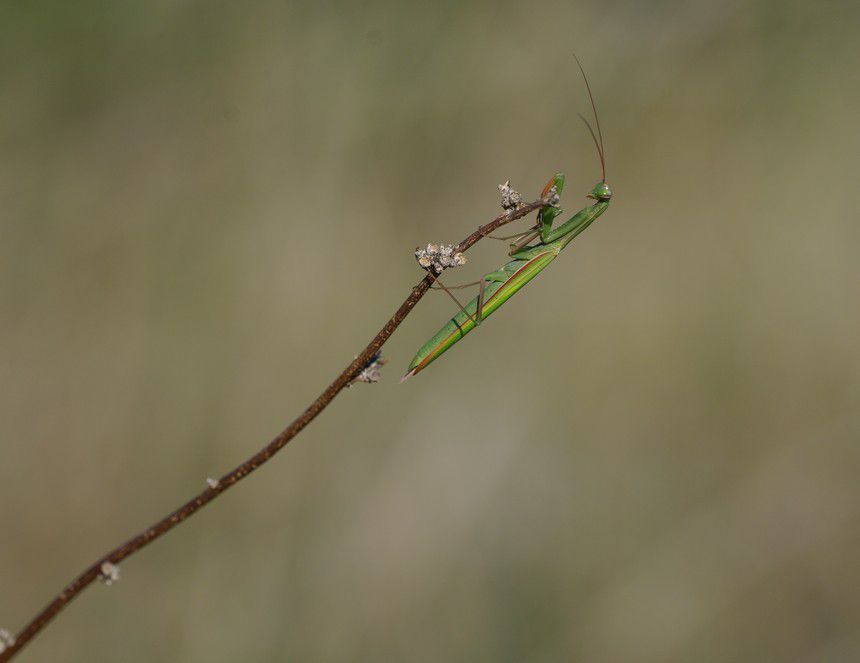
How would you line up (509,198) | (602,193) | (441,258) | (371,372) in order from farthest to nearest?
1. (602,193)
2. (509,198)
3. (441,258)
4. (371,372)

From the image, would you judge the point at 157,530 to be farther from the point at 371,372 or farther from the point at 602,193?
the point at 602,193

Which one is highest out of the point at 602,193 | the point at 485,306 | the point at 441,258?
the point at 602,193

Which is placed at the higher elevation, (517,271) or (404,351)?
(404,351)

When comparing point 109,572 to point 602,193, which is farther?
point 602,193

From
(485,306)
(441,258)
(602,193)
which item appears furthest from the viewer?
(602,193)

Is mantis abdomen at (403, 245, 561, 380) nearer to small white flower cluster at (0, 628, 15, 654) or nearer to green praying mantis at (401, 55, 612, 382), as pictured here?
green praying mantis at (401, 55, 612, 382)

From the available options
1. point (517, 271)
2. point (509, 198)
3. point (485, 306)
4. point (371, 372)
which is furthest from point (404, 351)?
point (371, 372)

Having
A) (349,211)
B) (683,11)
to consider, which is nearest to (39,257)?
(349,211)

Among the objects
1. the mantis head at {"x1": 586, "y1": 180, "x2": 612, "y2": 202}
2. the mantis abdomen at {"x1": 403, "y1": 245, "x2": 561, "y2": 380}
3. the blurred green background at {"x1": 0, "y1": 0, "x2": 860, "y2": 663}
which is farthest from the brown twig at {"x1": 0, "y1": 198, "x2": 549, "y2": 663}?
the blurred green background at {"x1": 0, "y1": 0, "x2": 860, "y2": 663}

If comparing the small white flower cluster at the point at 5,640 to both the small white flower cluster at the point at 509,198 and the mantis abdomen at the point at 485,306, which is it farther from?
the small white flower cluster at the point at 509,198
